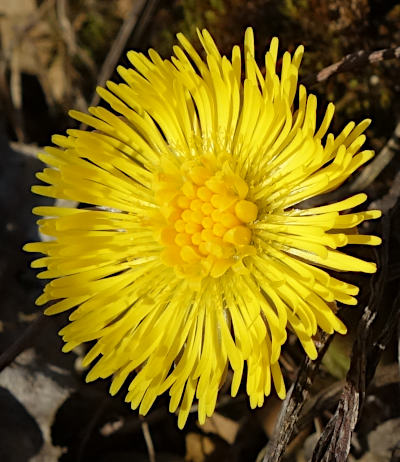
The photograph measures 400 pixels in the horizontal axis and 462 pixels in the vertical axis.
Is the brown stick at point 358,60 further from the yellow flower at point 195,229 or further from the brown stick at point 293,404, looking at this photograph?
the brown stick at point 293,404

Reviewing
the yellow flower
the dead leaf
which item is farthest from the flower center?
the dead leaf

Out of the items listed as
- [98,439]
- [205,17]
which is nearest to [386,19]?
[205,17]

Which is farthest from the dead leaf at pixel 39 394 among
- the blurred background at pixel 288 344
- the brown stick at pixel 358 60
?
the brown stick at pixel 358 60

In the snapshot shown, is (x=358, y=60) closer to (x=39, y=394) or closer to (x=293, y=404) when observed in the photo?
(x=293, y=404)

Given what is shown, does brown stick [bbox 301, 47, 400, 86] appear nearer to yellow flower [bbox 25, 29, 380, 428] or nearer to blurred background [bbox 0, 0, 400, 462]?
blurred background [bbox 0, 0, 400, 462]

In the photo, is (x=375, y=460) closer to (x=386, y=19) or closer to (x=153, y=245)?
(x=153, y=245)
